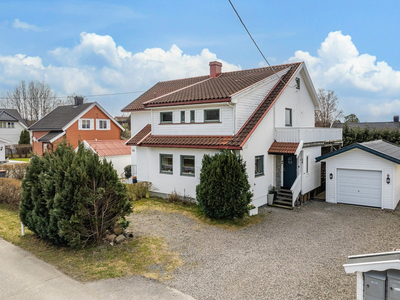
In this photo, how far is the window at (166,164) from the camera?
53.1ft

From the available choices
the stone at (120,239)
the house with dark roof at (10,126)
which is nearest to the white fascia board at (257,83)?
the stone at (120,239)

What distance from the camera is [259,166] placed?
14.9m

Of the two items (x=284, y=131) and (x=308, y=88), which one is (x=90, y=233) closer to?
(x=284, y=131)

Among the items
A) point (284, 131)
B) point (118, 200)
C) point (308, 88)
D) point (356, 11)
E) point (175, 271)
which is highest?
point (356, 11)

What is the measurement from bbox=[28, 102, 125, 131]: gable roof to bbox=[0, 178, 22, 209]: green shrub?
17.2m

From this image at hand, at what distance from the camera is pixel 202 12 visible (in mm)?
9812

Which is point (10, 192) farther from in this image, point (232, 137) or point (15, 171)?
point (232, 137)

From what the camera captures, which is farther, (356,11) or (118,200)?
(356,11)

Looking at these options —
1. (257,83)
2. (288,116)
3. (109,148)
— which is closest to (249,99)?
(257,83)

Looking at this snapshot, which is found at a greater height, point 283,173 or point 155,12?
point 155,12

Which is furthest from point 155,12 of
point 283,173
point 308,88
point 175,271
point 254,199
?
point 308,88

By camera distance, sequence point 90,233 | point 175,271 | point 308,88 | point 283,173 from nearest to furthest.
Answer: point 175,271, point 90,233, point 283,173, point 308,88

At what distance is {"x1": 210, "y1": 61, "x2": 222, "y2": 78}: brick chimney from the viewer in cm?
1982

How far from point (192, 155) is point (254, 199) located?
3.87 m
